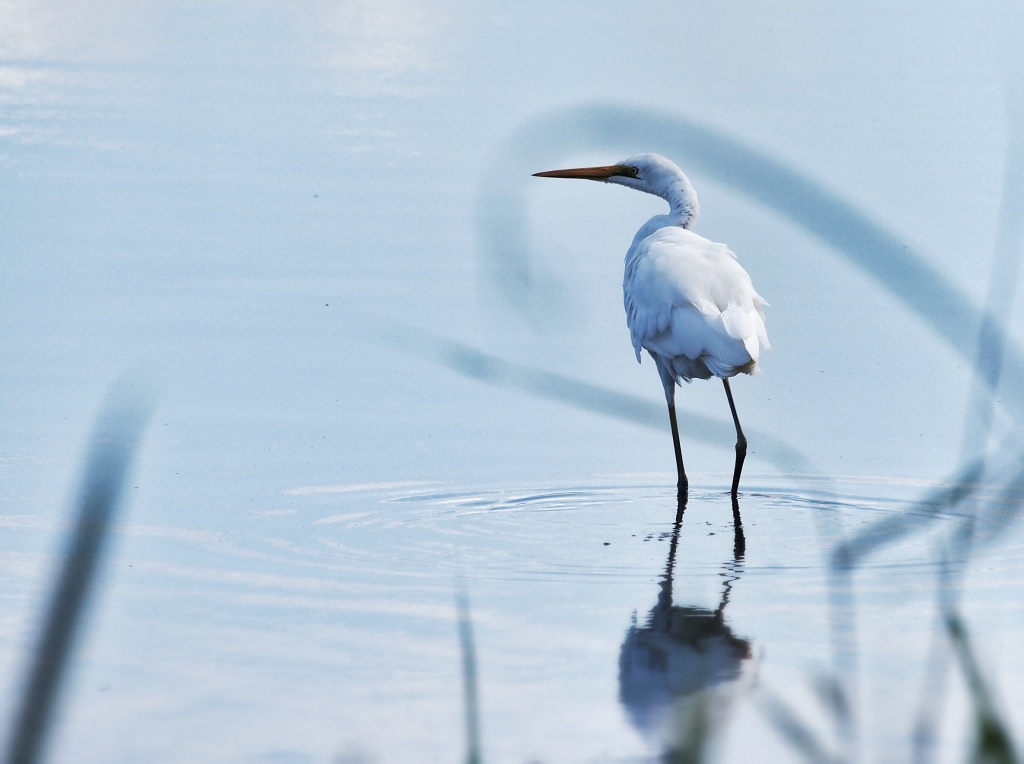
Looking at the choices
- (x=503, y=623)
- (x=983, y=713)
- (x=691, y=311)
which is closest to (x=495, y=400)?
(x=691, y=311)

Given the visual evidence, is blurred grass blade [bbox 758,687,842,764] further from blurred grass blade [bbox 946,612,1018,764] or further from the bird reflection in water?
the bird reflection in water


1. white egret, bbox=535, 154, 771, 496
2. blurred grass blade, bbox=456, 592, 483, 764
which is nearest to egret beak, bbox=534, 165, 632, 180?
white egret, bbox=535, 154, 771, 496

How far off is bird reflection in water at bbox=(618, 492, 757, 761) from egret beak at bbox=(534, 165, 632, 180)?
4.11m

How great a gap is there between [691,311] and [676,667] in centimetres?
274

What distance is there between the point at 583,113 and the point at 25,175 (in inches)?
404

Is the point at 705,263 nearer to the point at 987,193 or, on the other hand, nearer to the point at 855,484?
the point at 855,484

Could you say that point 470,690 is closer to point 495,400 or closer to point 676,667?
point 676,667

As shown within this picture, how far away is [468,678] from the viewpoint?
1391 millimetres

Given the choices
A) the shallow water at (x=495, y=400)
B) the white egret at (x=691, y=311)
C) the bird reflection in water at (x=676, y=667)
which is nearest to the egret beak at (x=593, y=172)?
the shallow water at (x=495, y=400)

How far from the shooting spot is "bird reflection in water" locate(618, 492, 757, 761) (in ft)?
12.4

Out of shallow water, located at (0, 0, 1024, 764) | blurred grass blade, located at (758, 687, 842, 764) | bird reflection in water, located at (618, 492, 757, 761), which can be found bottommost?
blurred grass blade, located at (758, 687, 842, 764)

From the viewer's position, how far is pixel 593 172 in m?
9.16

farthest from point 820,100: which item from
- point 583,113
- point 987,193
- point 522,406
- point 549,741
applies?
→ point 583,113

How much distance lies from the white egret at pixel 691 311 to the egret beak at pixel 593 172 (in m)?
1.32
